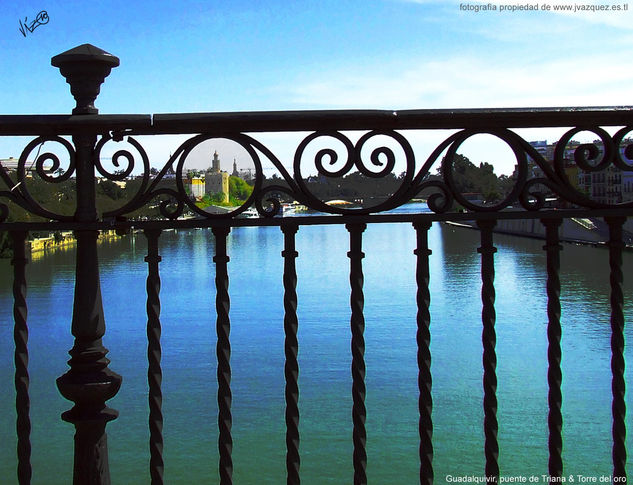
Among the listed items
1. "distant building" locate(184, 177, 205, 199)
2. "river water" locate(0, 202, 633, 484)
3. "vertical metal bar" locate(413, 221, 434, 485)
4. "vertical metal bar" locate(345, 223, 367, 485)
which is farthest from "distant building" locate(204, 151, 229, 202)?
"river water" locate(0, 202, 633, 484)

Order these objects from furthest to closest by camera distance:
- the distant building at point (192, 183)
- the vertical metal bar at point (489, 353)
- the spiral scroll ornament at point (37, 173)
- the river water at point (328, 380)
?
the river water at point (328, 380), the distant building at point (192, 183), the vertical metal bar at point (489, 353), the spiral scroll ornament at point (37, 173)

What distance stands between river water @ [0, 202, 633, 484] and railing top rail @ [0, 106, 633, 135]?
10235 millimetres

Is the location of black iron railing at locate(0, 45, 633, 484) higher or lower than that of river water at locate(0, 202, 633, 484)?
higher

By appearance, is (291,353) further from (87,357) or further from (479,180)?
(479,180)

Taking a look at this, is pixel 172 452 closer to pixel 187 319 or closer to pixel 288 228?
pixel 187 319

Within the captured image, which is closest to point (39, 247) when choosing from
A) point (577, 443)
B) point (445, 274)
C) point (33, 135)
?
point (445, 274)

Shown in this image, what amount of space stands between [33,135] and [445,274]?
26007 mm

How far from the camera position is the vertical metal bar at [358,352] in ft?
4.46

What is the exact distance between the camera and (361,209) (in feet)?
4.36

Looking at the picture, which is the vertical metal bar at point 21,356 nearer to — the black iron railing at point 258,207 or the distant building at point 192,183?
the black iron railing at point 258,207

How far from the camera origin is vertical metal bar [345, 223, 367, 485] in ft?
4.46

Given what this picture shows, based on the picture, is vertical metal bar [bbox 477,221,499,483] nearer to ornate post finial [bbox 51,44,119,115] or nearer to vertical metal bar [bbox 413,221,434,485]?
vertical metal bar [bbox 413,221,434,485]

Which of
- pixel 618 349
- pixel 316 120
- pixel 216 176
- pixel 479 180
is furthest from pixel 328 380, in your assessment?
pixel 316 120

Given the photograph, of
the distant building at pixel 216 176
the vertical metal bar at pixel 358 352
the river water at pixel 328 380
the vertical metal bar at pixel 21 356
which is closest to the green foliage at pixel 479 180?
the vertical metal bar at pixel 358 352
